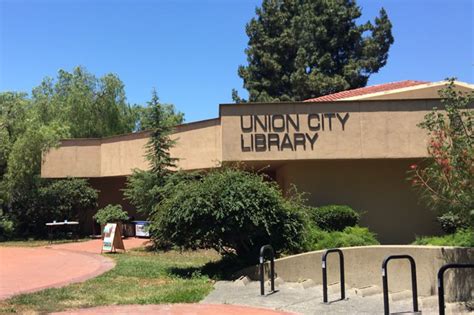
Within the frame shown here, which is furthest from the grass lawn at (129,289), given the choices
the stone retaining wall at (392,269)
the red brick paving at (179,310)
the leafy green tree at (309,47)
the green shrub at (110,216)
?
the leafy green tree at (309,47)

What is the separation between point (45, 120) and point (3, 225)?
1454cm

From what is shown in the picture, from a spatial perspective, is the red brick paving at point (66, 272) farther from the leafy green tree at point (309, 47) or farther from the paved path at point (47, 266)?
the leafy green tree at point (309, 47)

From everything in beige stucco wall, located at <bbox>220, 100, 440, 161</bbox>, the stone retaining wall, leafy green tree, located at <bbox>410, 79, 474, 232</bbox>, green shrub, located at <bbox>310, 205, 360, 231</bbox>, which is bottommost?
the stone retaining wall

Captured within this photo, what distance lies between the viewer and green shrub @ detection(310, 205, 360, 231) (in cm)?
1720

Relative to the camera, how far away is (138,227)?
2530cm

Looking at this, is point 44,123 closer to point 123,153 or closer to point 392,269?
point 123,153

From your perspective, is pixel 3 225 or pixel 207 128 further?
pixel 3 225

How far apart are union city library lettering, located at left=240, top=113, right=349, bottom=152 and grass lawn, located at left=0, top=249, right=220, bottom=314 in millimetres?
5019

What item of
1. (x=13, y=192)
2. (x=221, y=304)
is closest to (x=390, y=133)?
(x=221, y=304)

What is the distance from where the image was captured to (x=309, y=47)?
43969 mm

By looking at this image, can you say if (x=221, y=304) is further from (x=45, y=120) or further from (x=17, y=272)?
(x=45, y=120)

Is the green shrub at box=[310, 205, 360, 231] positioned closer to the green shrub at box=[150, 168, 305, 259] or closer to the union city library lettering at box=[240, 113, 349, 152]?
the union city library lettering at box=[240, 113, 349, 152]

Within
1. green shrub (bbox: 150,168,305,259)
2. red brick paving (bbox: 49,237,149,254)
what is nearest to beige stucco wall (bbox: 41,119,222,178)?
red brick paving (bbox: 49,237,149,254)

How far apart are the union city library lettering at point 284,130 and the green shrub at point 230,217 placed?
4975mm
